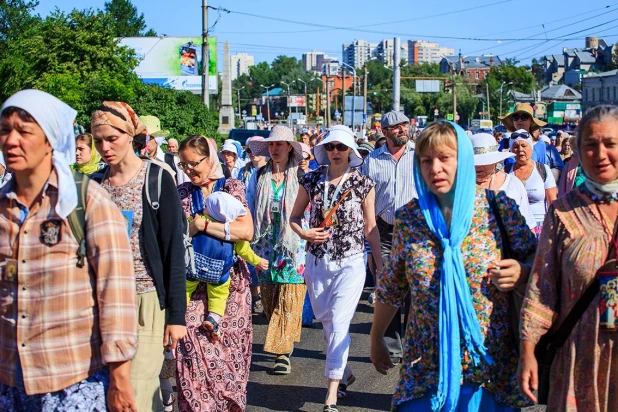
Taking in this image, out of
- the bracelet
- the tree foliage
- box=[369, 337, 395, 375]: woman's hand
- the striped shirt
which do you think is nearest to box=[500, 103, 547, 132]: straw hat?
the striped shirt

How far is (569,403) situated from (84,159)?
18.9ft

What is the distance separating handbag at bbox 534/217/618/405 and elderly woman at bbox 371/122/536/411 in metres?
0.20

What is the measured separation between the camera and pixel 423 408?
13.1 ft

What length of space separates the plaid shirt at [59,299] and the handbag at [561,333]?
1.65 meters

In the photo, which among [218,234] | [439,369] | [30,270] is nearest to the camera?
[30,270]

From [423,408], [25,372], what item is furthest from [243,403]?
[25,372]

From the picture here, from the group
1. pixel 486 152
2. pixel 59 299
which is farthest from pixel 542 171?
pixel 59 299

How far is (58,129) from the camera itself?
3463 millimetres

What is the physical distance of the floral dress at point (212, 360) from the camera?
5.77m

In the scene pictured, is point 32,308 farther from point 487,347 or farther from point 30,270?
point 487,347

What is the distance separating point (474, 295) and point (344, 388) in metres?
3.47

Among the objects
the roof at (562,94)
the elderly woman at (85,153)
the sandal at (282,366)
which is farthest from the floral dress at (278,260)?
the roof at (562,94)

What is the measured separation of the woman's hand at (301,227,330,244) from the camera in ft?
22.0

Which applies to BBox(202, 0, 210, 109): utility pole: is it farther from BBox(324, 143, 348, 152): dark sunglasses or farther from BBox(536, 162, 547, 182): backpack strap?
BBox(324, 143, 348, 152): dark sunglasses
